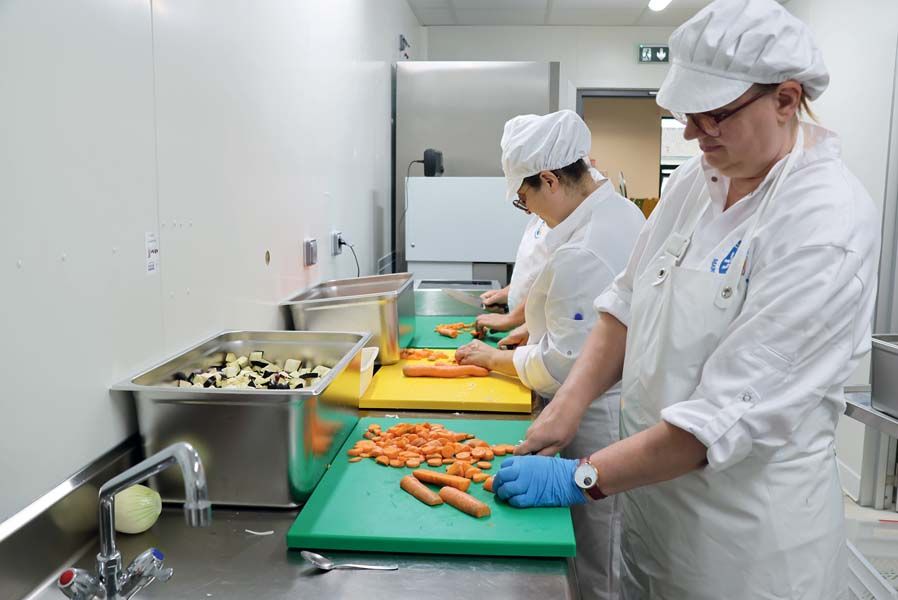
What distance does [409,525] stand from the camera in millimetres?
1199

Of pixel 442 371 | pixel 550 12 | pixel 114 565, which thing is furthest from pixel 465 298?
pixel 550 12

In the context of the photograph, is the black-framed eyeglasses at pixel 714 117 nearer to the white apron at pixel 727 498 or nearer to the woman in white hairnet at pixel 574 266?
the white apron at pixel 727 498

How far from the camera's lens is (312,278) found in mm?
2553

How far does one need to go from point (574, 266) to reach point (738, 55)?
80 cm

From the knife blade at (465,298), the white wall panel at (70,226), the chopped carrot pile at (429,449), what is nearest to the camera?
the white wall panel at (70,226)

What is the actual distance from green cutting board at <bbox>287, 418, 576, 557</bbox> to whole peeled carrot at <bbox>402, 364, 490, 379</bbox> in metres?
0.74

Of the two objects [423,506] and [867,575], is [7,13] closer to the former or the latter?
[423,506]

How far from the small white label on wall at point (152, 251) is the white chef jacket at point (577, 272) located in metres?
0.97

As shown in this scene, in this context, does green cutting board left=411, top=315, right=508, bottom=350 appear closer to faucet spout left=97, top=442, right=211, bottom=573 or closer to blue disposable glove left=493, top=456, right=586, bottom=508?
blue disposable glove left=493, top=456, right=586, bottom=508

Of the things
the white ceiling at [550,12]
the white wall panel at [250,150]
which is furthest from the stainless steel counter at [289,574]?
the white ceiling at [550,12]

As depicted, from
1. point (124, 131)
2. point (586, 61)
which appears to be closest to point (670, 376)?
point (124, 131)

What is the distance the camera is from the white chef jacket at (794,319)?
1.09 m

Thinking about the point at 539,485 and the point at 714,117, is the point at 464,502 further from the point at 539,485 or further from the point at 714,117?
the point at 714,117

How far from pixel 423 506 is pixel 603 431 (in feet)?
2.59
